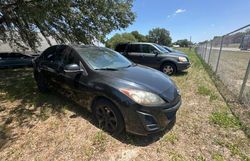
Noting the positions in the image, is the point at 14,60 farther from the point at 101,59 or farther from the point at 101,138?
the point at 101,138

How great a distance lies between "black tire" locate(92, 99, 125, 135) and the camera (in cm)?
290

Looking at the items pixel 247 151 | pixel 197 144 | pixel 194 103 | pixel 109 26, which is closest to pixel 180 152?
pixel 197 144

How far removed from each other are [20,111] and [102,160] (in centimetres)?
267

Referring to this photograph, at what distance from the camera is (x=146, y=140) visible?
9.82 feet

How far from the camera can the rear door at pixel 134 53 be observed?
8.60m

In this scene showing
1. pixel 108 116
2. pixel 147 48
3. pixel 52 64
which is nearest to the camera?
pixel 108 116

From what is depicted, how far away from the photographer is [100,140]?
2.97 metres

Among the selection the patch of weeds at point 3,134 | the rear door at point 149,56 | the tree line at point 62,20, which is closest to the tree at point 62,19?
the tree line at point 62,20

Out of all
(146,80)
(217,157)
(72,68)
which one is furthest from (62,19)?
(217,157)

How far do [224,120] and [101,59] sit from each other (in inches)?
116

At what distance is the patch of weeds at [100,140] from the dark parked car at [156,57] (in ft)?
18.4

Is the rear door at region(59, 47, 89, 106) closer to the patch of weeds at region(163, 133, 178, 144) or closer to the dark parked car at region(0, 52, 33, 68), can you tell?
the patch of weeds at region(163, 133, 178, 144)

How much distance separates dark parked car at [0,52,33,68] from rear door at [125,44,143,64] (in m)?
7.56

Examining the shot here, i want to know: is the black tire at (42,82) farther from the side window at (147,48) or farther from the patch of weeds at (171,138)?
the side window at (147,48)
